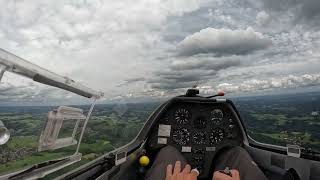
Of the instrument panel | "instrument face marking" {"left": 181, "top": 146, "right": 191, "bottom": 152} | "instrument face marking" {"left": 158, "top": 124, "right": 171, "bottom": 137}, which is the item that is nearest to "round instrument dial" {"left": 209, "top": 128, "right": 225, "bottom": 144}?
the instrument panel

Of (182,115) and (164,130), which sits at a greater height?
(182,115)

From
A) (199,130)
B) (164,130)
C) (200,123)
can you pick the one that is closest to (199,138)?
(199,130)

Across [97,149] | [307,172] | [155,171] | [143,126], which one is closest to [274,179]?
[307,172]

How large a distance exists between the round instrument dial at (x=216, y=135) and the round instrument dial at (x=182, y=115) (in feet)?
1.33

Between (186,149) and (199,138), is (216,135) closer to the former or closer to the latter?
(199,138)

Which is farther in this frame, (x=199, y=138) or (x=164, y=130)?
(x=199, y=138)

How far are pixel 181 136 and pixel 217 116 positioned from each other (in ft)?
1.94

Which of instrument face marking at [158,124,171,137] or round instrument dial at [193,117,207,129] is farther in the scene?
round instrument dial at [193,117,207,129]

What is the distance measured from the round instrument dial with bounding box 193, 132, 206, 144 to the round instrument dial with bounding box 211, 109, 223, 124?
26 centimetres

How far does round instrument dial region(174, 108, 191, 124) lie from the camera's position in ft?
14.6

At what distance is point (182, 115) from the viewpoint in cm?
447

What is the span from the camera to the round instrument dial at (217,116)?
14.5 ft

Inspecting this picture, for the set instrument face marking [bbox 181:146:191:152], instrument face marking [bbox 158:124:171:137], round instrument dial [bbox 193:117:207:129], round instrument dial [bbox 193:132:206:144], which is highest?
round instrument dial [bbox 193:117:207:129]

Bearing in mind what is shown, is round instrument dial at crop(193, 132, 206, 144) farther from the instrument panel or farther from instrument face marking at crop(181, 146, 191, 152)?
instrument face marking at crop(181, 146, 191, 152)
